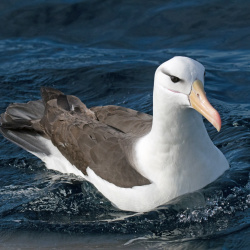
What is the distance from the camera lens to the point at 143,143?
6.48 metres

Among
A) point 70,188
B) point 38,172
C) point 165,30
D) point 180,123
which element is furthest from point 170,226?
point 165,30

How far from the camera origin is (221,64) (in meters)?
10.5

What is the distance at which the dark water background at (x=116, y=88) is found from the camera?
6.23 metres

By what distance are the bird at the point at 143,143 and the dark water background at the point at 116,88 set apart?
17 centimetres

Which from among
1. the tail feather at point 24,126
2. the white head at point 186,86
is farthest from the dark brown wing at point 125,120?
the white head at point 186,86

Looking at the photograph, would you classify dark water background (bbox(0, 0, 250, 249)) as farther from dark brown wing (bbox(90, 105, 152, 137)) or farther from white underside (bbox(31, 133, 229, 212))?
dark brown wing (bbox(90, 105, 152, 137))

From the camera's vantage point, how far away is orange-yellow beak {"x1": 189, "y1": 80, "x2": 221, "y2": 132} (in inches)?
217

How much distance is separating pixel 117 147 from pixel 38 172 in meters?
1.62

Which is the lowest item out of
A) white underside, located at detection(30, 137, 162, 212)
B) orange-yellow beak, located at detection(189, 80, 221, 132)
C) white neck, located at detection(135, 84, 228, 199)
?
white underside, located at detection(30, 137, 162, 212)

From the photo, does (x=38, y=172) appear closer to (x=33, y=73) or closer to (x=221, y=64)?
(x=33, y=73)

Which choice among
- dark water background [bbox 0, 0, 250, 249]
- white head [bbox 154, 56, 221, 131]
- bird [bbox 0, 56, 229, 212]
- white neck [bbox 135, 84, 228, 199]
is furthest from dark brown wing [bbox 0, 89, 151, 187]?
white head [bbox 154, 56, 221, 131]

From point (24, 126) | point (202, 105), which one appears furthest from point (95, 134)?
point (202, 105)

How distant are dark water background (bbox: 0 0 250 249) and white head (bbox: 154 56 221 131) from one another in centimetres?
119

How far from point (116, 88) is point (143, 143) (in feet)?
11.8
